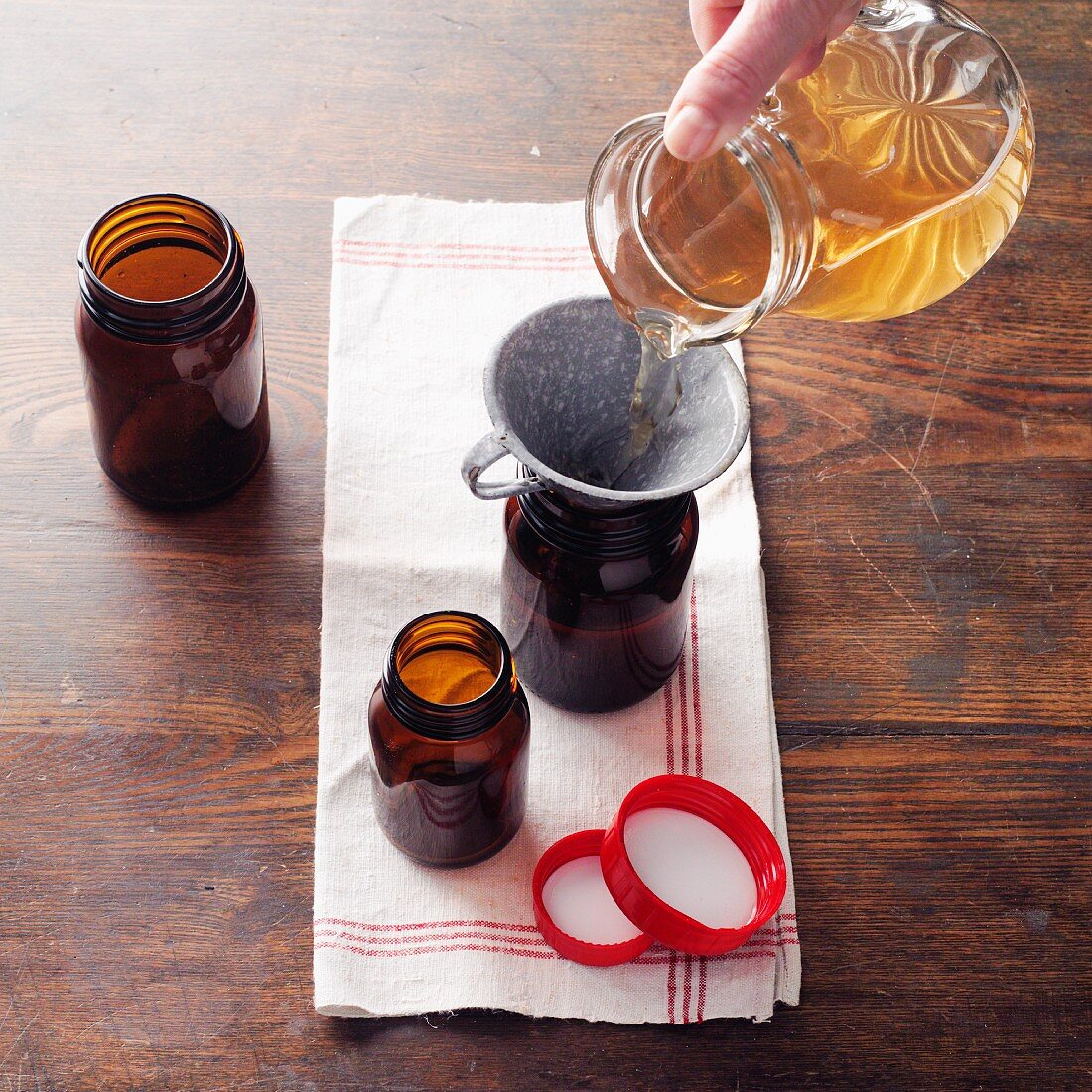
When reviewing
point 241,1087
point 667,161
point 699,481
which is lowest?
point 241,1087

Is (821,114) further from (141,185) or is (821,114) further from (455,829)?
(141,185)

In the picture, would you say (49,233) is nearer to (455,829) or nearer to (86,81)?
(86,81)

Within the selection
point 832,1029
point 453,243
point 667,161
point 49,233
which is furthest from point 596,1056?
point 49,233

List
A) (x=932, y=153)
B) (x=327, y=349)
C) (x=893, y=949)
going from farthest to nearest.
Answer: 1. (x=327, y=349)
2. (x=893, y=949)
3. (x=932, y=153)

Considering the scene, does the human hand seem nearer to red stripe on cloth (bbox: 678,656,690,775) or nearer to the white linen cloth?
the white linen cloth

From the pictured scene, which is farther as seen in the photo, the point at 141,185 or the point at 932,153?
the point at 141,185

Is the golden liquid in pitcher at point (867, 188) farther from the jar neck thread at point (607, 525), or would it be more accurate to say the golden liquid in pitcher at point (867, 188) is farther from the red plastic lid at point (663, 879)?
the red plastic lid at point (663, 879)

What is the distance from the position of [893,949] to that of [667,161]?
0.44 meters

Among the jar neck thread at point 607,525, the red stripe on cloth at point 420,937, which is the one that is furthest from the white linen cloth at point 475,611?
the jar neck thread at point 607,525

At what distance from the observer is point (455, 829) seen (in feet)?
2.25

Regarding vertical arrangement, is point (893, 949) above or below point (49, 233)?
below

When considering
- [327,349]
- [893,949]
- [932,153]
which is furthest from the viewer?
[327,349]

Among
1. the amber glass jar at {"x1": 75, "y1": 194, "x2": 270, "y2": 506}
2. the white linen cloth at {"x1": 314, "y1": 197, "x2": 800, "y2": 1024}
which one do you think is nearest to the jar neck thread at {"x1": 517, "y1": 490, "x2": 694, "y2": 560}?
the white linen cloth at {"x1": 314, "y1": 197, "x2": 800, "y2": 1024}

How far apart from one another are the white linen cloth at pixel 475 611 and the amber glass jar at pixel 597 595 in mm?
31
